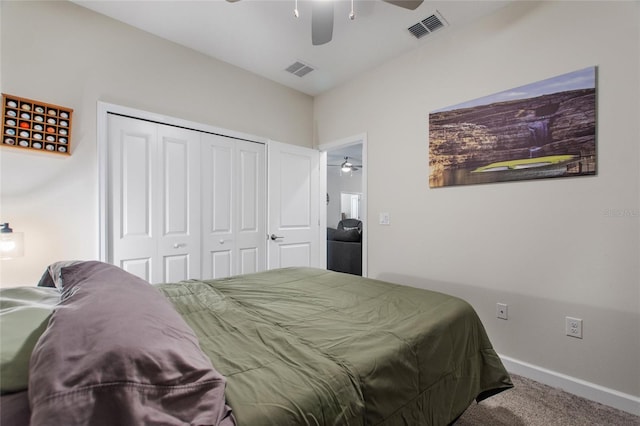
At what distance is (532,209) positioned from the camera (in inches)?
83.0

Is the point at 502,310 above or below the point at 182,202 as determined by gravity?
below

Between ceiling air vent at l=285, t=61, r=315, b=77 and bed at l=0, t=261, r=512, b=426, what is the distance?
2.55 m

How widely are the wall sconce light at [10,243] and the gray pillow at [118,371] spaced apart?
1.70 meters

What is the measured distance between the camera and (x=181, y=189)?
2.76 m

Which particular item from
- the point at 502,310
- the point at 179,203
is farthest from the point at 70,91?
the point at 502,310

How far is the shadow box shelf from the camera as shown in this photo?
195 centimetres

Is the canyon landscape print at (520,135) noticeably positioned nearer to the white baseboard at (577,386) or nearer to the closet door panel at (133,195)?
the white baseboard at (577,386)

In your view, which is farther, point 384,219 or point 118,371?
point 384,219

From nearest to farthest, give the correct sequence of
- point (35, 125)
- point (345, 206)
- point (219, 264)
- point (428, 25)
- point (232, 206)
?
point (35, 125), point (428, 25), point (219, 264), point (232, 206), point (345, 206)

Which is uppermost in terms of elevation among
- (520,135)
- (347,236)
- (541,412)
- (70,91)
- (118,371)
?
(70,91)

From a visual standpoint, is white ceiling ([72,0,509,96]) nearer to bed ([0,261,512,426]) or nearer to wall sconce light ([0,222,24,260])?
wall sconce light ([0,222,24,260])

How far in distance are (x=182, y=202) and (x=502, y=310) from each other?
9.71ft

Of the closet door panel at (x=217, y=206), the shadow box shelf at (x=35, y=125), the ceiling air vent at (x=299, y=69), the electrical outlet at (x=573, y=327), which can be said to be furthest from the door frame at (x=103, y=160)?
the electrical outlet at (x=573, y=327)

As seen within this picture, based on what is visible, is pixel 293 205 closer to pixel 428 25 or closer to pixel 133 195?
pixel 133 195
